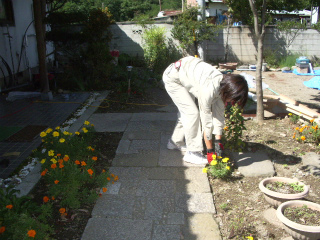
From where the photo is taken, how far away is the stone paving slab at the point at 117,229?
8.69 ft

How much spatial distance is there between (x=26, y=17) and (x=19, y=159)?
21.5ft

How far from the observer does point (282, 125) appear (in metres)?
5.12

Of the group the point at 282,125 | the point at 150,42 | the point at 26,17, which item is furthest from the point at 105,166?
the point at 150,42

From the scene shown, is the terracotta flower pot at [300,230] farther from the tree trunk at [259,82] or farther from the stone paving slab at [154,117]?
the stone paving slab at [154,117]

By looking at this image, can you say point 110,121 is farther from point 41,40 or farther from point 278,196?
point 278,196

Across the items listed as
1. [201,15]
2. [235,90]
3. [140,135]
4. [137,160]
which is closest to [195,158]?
[137,160]

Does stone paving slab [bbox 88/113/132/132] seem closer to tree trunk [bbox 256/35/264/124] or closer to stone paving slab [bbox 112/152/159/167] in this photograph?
stone paving slab [bbox 112/152/159/167]

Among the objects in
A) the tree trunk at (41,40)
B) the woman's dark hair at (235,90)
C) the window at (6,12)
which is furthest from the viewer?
the window at (6,12)

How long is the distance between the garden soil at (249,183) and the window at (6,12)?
3.71 metres

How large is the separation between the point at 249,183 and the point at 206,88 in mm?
1192

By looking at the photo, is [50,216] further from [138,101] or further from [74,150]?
[138,101]

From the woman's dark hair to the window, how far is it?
6.82 metres

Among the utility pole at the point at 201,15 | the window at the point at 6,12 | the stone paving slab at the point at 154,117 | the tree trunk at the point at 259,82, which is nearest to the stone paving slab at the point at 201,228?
the tree trunk at the point at 259,82

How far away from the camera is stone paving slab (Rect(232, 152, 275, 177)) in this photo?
144 inches
